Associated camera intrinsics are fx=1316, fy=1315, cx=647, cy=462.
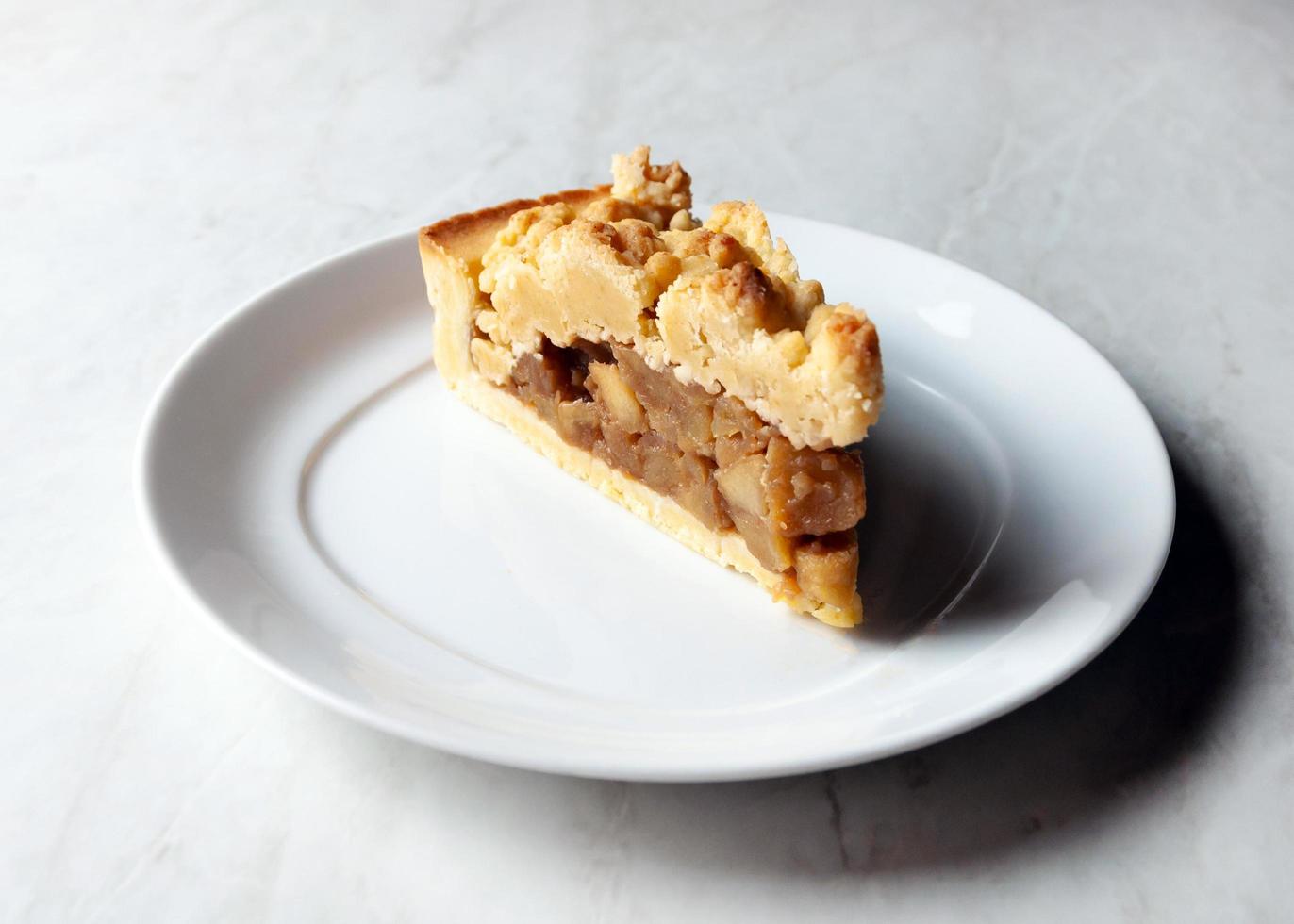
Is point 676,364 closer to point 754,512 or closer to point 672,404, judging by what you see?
point 672,404

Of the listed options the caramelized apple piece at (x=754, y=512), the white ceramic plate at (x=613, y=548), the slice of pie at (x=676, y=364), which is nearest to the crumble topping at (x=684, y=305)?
the slice of pie at (x=676, y=364)

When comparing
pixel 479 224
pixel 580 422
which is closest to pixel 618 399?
pixel 580 422

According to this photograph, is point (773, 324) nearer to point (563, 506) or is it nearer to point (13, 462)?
point (563, 506)

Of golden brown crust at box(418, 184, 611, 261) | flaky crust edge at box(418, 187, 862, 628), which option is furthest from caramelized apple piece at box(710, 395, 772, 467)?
golden brown crust at box(418, 184, 611, 261)

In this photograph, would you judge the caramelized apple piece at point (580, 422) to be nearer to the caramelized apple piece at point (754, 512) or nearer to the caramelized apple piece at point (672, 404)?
the caramelized apple piece at point (672, 404)

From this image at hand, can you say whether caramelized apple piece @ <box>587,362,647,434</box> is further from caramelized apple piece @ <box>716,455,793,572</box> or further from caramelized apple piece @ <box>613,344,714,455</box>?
caramelized apple piece @ <box>716,455,793,572</box>

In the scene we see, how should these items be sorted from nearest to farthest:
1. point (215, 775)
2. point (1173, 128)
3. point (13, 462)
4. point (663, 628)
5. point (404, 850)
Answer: point (404, 850) → point (215, 775) → point (663, 628) → point (13, 462) → point (1173, 128)

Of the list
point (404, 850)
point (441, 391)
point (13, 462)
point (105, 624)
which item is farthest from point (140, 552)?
point (404, 850)
